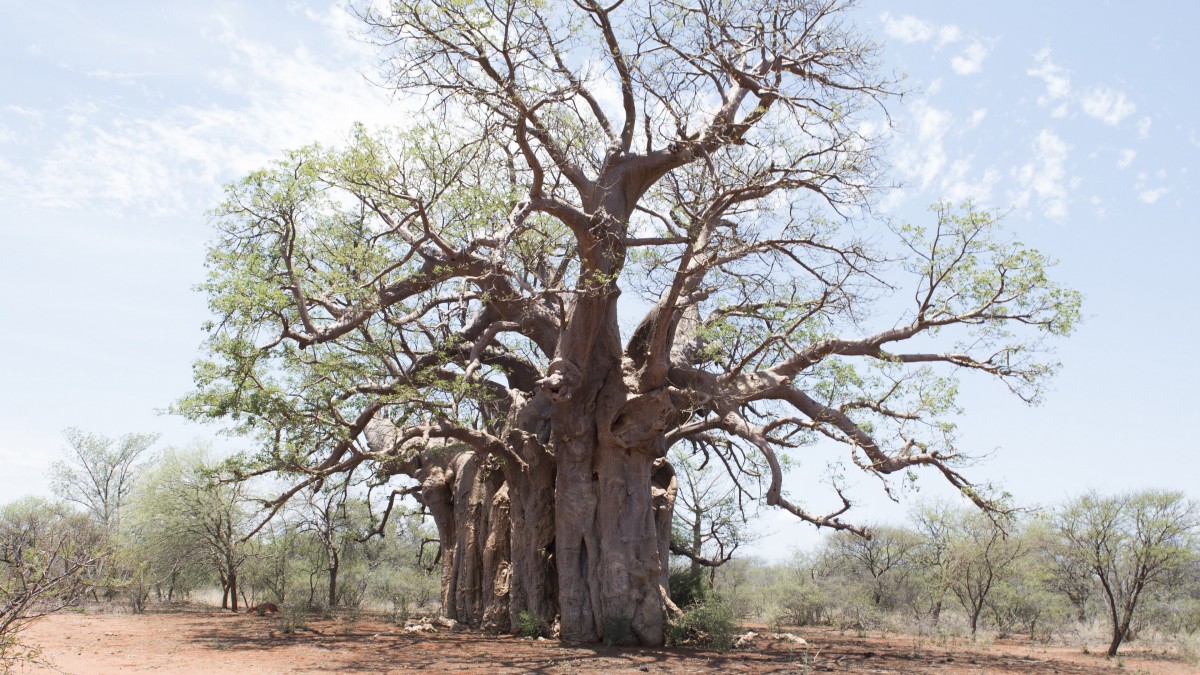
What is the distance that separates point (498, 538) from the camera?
12.1m

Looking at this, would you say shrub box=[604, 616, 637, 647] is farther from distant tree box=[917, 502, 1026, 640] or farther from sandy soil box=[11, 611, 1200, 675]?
distant tree box=[917, 502, 1026, 640]

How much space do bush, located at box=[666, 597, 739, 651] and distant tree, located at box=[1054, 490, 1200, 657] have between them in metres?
7.58

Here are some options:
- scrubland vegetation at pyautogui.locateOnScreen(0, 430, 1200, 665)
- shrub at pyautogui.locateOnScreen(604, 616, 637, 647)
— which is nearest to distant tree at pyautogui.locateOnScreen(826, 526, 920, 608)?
scrubland vegetation at pyautogui.locateOnScreen(0, 430, 1200, 665)

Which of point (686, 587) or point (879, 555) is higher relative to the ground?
point (879, 555)

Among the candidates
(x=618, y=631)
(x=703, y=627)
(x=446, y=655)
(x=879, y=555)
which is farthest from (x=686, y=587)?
(x=879, y=555)

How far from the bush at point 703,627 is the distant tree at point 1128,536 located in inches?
298

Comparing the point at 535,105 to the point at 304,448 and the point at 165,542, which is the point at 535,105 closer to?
the point at 304,448

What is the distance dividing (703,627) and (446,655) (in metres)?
3.32

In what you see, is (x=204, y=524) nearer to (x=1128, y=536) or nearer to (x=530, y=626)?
(x=530, y=626)

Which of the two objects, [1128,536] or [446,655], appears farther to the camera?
[1128,536]

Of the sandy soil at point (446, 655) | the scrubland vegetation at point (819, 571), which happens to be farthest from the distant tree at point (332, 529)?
the sandy soil at point (446, 655)

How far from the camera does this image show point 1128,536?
14.5 m

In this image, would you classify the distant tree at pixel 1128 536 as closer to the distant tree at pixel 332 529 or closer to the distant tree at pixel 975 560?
the distant tree at pixel 975 560

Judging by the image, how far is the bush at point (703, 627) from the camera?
10.3m
